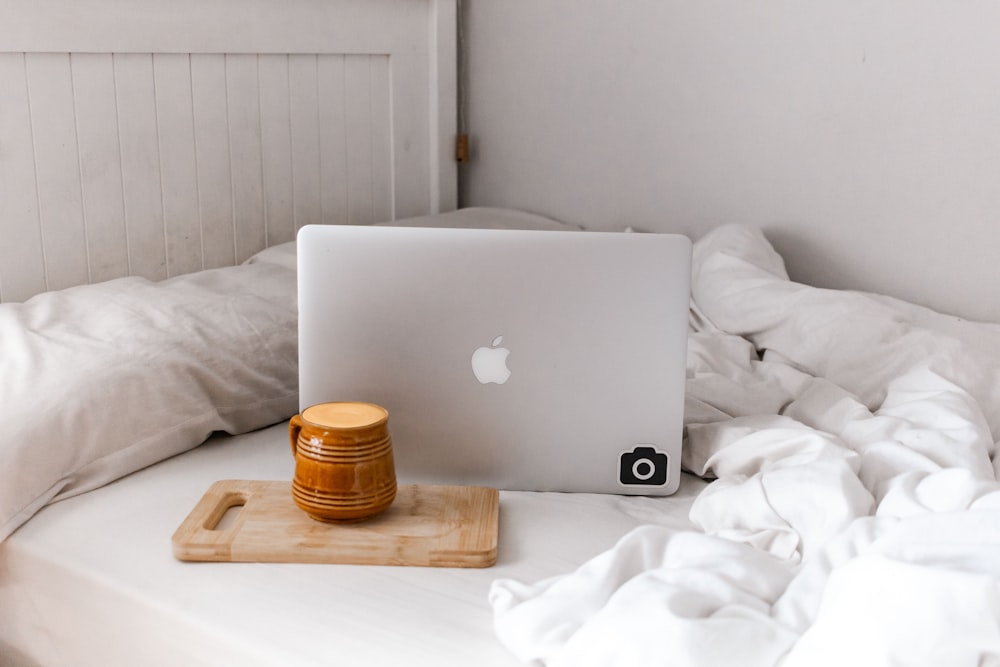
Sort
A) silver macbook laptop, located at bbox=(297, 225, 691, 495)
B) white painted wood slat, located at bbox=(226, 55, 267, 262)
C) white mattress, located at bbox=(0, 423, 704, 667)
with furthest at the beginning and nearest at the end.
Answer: white painted wood slat, located at bbox=(226, 55, 267, 262) → silver macbook laptop, located at bbox=(297, 225, 691, 495) → white mattress, located at bbox=(0, 423, 704, 667)

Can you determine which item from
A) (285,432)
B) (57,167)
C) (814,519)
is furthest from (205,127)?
(814,519)

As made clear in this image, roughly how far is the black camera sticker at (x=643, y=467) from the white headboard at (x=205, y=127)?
98cm

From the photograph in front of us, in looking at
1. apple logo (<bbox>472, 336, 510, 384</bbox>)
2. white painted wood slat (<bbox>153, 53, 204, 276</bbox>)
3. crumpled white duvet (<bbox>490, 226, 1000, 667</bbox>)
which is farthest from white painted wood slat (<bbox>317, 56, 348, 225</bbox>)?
apple logo (<bbox>472, 336, 510, 384</bbox>)

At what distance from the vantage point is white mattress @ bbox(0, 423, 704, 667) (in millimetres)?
870

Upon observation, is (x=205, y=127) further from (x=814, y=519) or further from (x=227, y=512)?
(x=814, y=519)

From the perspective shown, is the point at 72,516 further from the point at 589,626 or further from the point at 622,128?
the point at 622,128

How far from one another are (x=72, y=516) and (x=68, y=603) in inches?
4.4

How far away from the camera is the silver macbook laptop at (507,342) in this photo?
1084mm

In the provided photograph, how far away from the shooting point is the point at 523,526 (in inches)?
42.1

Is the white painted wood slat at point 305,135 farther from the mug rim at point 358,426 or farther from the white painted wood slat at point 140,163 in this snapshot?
the mug rim at point 358,426

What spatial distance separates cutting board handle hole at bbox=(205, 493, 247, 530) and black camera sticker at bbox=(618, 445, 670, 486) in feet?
1.40

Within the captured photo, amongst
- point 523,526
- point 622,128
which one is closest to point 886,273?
point 622,128

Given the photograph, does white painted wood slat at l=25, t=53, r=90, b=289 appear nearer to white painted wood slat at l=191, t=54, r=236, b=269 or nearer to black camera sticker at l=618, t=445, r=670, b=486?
white painted wood slat at l=191, t=54, r=236, b=269

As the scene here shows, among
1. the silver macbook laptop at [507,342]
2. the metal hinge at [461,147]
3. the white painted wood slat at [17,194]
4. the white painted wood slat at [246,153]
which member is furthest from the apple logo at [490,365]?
the metal hinge at [461,147]
